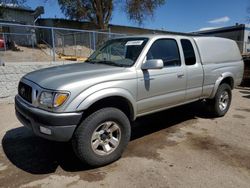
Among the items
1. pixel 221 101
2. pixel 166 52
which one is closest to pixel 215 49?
pixel 221 101

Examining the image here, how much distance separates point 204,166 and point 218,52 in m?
3.13

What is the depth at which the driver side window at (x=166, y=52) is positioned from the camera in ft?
13.5

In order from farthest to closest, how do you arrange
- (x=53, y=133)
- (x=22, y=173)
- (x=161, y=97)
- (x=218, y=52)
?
(x=218, y=52) → (x=161, y=97) → (x=22, y=173) → (x=53, y=133)

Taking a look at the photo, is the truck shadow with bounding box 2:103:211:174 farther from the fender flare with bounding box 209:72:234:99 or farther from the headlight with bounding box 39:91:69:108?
the headlight with bounding box 39:91:69:108

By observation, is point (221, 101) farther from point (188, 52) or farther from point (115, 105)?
point (115, 105)

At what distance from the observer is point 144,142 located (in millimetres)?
4316

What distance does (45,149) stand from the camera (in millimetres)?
4020

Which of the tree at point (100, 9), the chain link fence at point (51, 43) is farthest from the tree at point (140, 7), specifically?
the chain link fence at point (51, 43)

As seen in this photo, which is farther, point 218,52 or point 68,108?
point 218,52

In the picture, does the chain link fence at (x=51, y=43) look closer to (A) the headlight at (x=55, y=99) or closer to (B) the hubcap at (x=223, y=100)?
(B) the hubcap at (x=223, y=100)

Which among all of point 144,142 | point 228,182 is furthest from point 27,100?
point 228,182

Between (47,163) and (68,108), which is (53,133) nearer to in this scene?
(68,108)

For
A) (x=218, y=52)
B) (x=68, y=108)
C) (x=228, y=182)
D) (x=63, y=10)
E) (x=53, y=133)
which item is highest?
(x=63, y=10)

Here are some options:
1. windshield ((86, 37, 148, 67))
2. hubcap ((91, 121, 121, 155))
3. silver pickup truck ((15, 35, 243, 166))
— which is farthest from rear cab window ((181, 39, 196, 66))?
hubcap ((91, 121, 121, 155))
